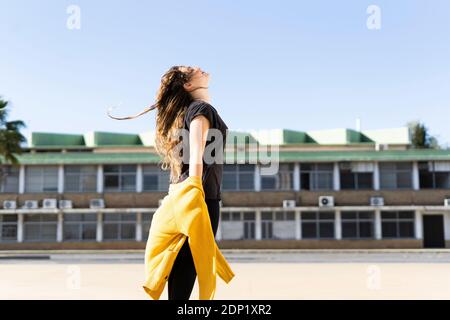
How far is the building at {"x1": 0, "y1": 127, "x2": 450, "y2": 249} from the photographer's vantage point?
34406 mm

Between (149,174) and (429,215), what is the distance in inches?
676

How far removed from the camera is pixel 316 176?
35344 millimetres

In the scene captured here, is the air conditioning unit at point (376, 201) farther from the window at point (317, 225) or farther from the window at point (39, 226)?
the window at point (39, 226)

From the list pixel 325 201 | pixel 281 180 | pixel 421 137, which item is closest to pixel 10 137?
pixel 281 180

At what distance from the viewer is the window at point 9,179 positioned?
36.1 meters

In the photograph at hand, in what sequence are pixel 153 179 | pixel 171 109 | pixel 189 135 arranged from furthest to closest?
pixel 153 179 → pixel 171 109 → pixel 189 135

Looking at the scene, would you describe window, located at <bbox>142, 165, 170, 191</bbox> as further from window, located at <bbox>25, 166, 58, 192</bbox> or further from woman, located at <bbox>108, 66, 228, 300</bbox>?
woman, located at <bbox>108, 66, 228, 300</bbox>

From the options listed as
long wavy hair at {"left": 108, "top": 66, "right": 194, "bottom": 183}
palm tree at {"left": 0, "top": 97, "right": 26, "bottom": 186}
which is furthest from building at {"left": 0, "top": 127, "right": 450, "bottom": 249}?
long wavy hair at {"left": 108, "top": 66, "right": 194, "bottom": 183}

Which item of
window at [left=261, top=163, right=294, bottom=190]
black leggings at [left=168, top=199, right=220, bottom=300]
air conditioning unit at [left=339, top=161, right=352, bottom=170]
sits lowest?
black leggings at [left=168, top=199, right=220, bottom=300]

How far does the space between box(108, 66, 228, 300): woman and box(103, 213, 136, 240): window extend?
107 ft

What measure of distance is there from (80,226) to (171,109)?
1321 inches

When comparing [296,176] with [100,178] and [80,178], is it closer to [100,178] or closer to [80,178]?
[100,178]
